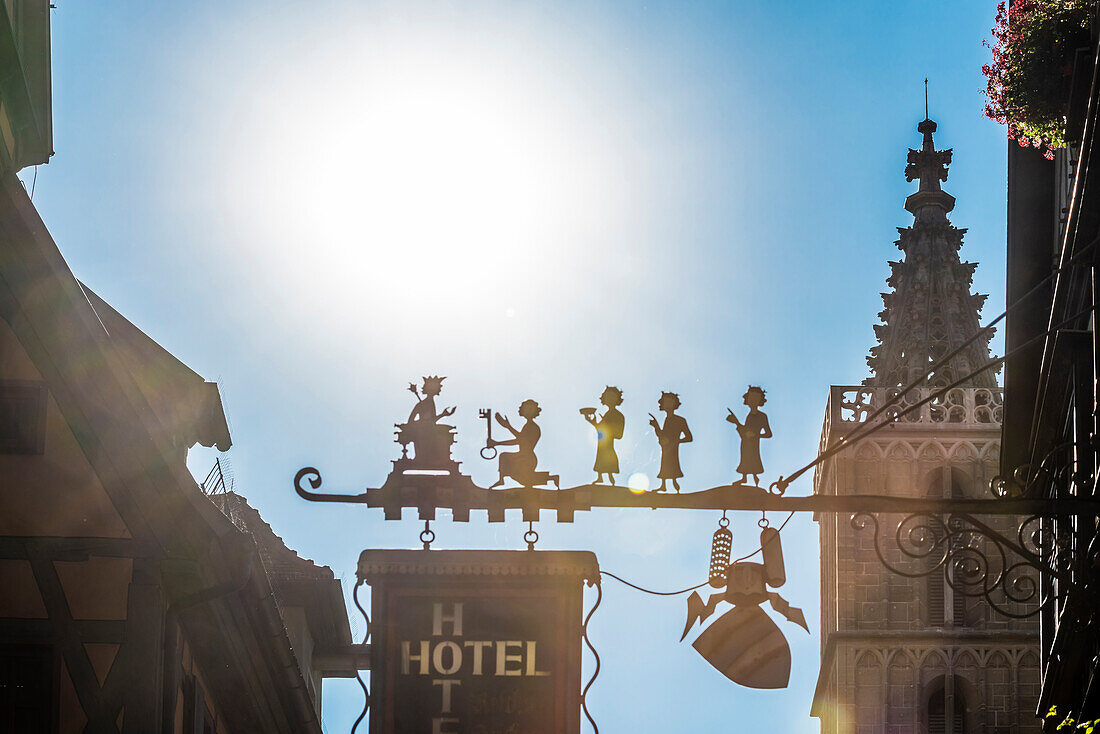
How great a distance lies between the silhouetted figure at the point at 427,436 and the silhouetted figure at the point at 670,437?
3.80 ft

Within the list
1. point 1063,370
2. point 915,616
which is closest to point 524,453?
point 1063,370

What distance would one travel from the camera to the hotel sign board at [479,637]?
10.3 m

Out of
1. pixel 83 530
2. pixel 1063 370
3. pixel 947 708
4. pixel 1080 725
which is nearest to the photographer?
pixel 1080 725

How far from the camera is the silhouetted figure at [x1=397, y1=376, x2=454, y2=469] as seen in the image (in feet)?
36.0

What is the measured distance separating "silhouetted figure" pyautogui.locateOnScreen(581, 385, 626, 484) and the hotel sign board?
634 millimetres

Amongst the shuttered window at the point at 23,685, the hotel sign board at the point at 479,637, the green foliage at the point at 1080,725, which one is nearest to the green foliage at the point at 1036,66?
the green foliage at the point at 1080,725

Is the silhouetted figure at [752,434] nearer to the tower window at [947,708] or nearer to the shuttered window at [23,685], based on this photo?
the shuttered window at [23,685]

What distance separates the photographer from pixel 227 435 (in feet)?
70.3

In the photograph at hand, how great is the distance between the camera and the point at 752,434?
11125mm

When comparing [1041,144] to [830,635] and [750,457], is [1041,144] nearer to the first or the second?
[750,457]

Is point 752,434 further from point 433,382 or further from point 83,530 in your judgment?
point 83,530

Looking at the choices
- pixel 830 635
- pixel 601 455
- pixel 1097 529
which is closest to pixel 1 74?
pixel 601 455

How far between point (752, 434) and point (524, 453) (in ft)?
4.20

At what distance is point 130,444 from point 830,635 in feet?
154
